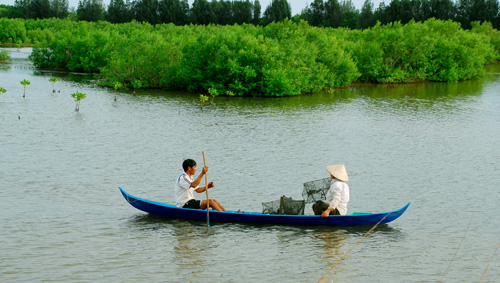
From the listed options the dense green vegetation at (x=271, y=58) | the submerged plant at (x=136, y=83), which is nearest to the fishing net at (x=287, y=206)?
the dense green vegetation at (x=271, y=58)

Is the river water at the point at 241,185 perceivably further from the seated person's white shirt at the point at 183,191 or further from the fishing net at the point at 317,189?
the fishing net at the point at 317,189

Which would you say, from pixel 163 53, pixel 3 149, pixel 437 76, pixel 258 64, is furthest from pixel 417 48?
pixel 3 149

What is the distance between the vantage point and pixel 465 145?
24.8 m

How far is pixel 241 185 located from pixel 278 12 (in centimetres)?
10725

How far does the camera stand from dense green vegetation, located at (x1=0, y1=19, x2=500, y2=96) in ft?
135

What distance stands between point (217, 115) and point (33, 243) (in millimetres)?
20242

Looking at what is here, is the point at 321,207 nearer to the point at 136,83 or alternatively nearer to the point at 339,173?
the point at 339,173

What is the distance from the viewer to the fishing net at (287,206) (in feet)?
44.3

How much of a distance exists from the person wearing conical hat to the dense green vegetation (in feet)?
88.4

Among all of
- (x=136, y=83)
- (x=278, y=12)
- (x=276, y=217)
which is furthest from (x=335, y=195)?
(x=278, y=12)

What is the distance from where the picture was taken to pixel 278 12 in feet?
397

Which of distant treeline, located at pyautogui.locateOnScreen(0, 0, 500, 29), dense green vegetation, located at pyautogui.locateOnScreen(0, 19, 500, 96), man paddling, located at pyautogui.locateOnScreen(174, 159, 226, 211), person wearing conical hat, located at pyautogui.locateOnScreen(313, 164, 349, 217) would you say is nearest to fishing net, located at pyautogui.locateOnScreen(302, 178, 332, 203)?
person wearing conical hat, located at pyautogui.locateOnScreen(313, 164, 349, 217)

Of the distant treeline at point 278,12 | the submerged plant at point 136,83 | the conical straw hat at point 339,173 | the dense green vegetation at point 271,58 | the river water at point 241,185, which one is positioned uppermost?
the distant treeline at point 278,12

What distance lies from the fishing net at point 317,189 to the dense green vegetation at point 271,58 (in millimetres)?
26284
